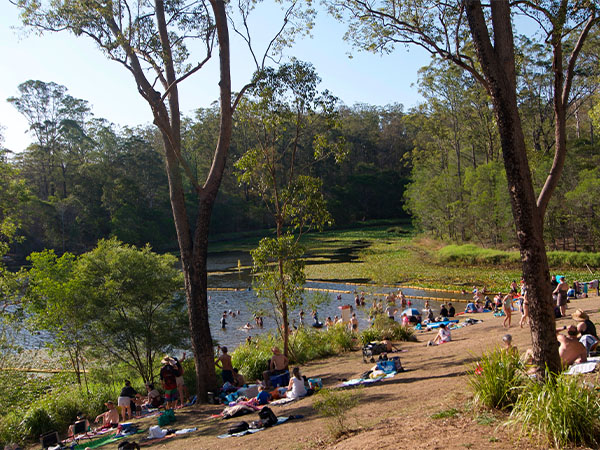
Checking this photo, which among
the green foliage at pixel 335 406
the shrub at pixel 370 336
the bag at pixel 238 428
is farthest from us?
the shrub at pixel 370 336

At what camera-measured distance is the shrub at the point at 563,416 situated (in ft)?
14.0

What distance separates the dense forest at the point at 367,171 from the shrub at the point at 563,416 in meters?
10.3

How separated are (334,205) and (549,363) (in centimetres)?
6875

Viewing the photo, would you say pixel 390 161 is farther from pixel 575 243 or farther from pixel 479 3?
pixel 479 3

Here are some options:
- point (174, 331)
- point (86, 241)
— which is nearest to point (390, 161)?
point (86, 241)

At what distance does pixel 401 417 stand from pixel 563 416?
2531 mm

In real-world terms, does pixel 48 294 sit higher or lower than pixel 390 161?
lower

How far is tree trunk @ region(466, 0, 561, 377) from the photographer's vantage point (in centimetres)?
582

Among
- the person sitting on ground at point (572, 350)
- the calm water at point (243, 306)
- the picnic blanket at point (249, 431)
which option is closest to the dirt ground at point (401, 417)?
the picnic blanket at point (249, 431)

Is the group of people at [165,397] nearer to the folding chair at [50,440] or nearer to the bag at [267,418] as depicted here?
the folding chair at [50,440]

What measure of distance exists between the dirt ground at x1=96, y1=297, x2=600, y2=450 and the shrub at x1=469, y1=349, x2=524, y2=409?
18 cm

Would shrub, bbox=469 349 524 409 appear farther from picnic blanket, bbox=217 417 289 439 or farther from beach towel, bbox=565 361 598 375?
picnic blanket, bbox=217 417 289 439

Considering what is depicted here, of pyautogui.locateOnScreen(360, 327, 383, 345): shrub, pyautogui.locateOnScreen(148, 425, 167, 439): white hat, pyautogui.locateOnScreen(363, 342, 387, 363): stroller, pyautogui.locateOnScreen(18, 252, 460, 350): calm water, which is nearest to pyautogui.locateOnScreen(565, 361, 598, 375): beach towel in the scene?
pyautogui.locateOnScreen(363, 342, 387, 363): stroller

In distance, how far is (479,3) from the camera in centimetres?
629
